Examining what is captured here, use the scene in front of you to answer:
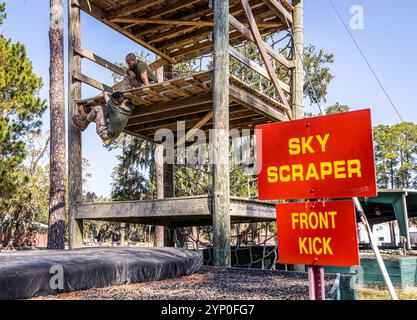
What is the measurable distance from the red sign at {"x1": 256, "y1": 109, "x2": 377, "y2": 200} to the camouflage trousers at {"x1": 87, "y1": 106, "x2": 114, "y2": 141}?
24.5ft

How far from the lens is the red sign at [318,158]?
120 inches

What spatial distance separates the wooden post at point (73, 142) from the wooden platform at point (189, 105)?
46 centimetres

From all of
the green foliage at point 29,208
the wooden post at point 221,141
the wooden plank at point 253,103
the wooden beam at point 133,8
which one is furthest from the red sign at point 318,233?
the green foliage at point 29,208

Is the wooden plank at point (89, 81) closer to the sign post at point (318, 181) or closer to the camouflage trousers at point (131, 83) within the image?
the camouflage trousers at point (131, 83)

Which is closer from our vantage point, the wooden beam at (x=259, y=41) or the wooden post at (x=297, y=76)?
the wooden beam at (x=259, y=41)

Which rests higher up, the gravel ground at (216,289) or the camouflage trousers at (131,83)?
the camouflage trousers at (131,83)

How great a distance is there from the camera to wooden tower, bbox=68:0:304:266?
29.3 feet

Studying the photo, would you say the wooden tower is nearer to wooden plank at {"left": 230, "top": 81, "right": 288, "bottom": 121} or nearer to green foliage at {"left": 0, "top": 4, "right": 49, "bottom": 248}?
wooden plank at {"left": 230, "top": 81, "right": 288, "bottom": 121}

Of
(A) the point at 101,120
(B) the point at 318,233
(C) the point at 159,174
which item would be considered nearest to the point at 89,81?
(A) the point at 101,120

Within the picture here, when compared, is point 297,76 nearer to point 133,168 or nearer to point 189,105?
point 189,105

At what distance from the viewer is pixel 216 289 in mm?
5836

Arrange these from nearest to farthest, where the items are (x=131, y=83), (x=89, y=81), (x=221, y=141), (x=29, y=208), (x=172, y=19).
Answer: (x=221, y=141) → (x=131, y=83) → (x=89, y=81) → (x=172, y=19) → (x=29, y=208)

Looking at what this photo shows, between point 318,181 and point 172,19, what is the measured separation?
10.5 metres
